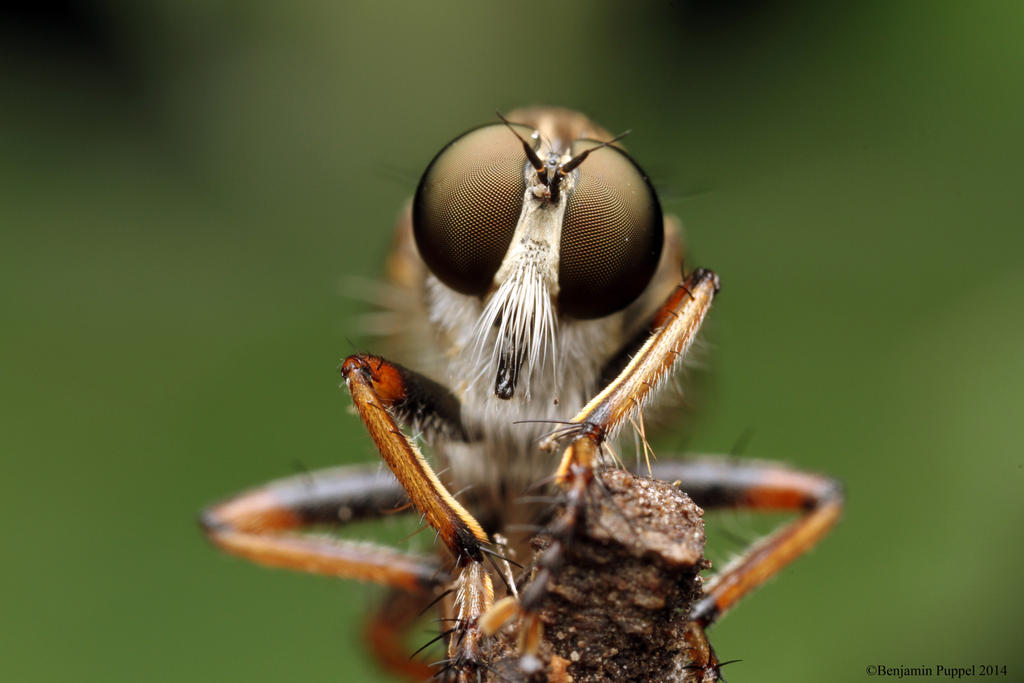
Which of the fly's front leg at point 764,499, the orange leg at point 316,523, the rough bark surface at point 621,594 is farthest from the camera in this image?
the orange leg at point 316,523

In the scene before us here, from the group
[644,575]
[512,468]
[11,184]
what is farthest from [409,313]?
[11,184]

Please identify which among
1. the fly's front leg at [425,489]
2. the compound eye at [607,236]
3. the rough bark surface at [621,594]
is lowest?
the rough bark surface at [621,594]

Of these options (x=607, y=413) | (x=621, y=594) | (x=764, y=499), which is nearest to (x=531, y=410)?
(x=607, y=413)

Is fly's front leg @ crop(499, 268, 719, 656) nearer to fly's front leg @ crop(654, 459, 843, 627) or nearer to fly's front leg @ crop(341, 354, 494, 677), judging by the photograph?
fly's front leg @ crop(341, 354, 494, 677)

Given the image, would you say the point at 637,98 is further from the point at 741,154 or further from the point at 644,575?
the point at 644,575

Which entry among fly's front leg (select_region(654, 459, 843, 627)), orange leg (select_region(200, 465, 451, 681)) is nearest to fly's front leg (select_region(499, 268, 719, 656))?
fly's front leg (select_region(654, 459, 843, 627))

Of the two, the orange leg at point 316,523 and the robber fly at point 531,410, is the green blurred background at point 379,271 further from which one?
the robber fly at point 531,410

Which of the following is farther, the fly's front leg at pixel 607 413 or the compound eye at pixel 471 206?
the compound eye at pixel 471 206

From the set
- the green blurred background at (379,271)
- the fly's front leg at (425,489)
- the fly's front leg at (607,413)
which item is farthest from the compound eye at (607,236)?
the green blurred background at (379,271)
